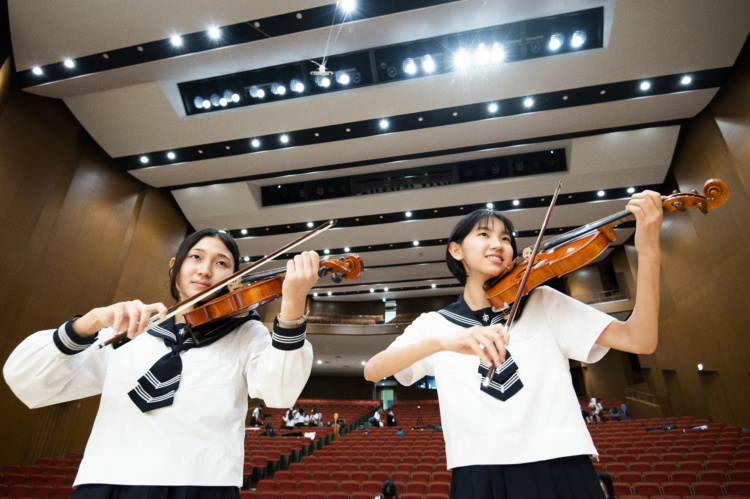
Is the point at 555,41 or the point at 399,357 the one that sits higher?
the point at 555,41

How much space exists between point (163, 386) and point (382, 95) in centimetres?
745

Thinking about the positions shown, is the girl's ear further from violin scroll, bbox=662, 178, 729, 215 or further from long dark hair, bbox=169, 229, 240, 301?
long dark hair, bbox=169, 229, 240, 301

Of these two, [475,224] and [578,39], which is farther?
[578,39]

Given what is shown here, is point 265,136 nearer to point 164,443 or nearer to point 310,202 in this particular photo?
point 310,202

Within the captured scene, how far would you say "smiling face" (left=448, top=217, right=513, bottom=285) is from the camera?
1333 millimetres

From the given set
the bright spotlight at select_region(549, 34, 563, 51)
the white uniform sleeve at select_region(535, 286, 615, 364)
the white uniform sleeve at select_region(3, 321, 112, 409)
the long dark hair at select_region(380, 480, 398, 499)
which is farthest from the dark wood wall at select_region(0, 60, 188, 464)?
the bright spotlight at select_region(549, 34, 563, 51)

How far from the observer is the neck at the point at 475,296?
53.3 inches

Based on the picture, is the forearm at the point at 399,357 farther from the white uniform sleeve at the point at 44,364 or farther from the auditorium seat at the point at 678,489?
the auditorium seat at the point at 678,489

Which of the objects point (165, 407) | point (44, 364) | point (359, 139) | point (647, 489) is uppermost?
point (359, 139)

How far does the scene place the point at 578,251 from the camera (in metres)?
1.33

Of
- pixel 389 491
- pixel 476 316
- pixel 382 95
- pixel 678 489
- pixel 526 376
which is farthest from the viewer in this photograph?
pixel 382 95

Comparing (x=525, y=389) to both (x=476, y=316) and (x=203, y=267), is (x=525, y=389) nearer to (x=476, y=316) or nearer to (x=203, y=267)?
(x=476, y=316)

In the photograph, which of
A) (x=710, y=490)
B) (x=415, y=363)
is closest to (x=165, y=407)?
(x=415, y=363)

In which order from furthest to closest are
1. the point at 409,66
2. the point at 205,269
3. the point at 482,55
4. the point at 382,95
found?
the point at 382,95, the point at 409,66, the point at 482,55, the point at 205,269
